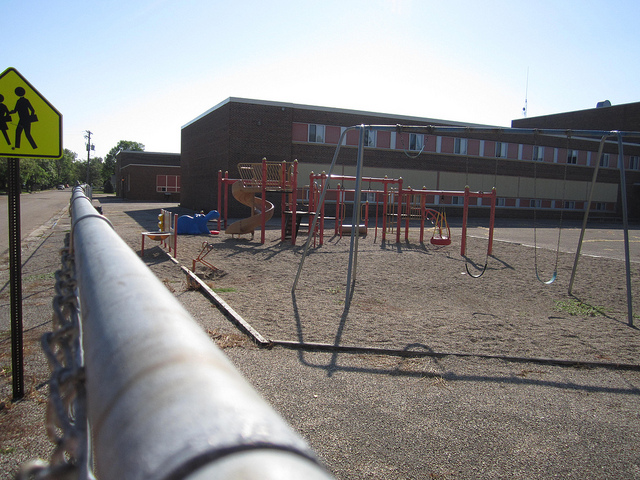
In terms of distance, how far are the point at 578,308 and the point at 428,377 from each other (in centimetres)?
457

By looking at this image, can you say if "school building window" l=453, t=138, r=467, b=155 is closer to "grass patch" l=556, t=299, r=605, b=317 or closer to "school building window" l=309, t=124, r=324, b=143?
"school building window" l=309, t=124, r=324, b=143

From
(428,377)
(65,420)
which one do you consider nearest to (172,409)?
(65,420)

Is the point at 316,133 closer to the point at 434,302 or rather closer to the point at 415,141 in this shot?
the point at 415,141

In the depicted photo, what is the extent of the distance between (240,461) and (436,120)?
37.0m

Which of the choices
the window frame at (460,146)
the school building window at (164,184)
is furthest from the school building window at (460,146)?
the school building window at (164,184)

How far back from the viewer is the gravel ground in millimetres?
3469

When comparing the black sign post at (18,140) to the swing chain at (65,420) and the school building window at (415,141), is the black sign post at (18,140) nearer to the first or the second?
the swing chain at (65,420)

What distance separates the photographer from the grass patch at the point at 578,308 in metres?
7.91

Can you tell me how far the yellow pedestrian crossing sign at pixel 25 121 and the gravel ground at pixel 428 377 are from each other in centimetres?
199

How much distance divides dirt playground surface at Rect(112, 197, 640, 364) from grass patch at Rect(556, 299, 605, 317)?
0.05 feet

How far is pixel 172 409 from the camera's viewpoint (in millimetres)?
550

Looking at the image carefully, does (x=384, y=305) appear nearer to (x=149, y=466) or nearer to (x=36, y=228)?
(x=149, y=466)

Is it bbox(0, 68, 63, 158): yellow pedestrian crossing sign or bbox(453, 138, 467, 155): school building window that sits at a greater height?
bbox(453, 138, 467, 155): school building window

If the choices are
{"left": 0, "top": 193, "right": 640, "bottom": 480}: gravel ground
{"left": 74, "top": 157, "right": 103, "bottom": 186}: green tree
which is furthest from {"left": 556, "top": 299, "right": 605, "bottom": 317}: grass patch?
{"left": 74, "top": 157, "right": 103, "bottom": 186}: green tree
